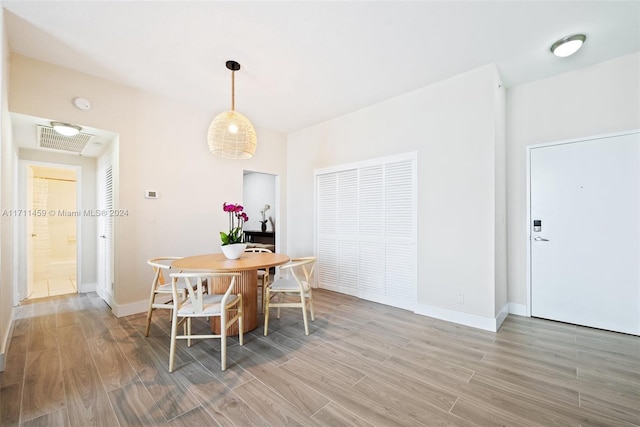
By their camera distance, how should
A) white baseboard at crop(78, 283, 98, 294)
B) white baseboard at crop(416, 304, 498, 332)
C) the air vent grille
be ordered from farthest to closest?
1. white baseboard at crop(78, 283, 98, 294)
2. the air vent grille
3. white baseboard at crop(416, 304, 498, 332)

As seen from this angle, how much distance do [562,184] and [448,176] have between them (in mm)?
1245

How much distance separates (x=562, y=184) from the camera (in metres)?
2.95

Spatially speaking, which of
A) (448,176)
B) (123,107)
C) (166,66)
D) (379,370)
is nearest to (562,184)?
(448,176)

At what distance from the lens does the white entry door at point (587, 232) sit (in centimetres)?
261

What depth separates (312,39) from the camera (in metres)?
2.40

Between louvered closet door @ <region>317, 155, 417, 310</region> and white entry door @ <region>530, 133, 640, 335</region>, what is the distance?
142 cm

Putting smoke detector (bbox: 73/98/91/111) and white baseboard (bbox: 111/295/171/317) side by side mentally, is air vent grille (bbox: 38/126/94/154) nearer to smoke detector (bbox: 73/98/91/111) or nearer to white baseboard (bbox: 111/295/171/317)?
smoke detector (bbox: 73/98/91/111)

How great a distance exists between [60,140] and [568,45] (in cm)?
573

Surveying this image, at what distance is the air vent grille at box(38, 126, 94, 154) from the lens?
313 centimetres

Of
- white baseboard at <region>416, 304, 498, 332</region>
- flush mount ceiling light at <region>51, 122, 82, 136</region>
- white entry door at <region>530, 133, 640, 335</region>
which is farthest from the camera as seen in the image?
Answer: flush mount ceiling light at <region>51, 122, 82, 136</region>

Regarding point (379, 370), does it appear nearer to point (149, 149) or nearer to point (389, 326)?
point (389, 326)

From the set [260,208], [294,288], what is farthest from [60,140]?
[294,288]

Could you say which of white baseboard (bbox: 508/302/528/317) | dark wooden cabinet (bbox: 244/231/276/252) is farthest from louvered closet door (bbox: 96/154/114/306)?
white baseboard (bbox: 508/302/528/317)

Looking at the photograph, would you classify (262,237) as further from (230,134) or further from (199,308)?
(199,308)
